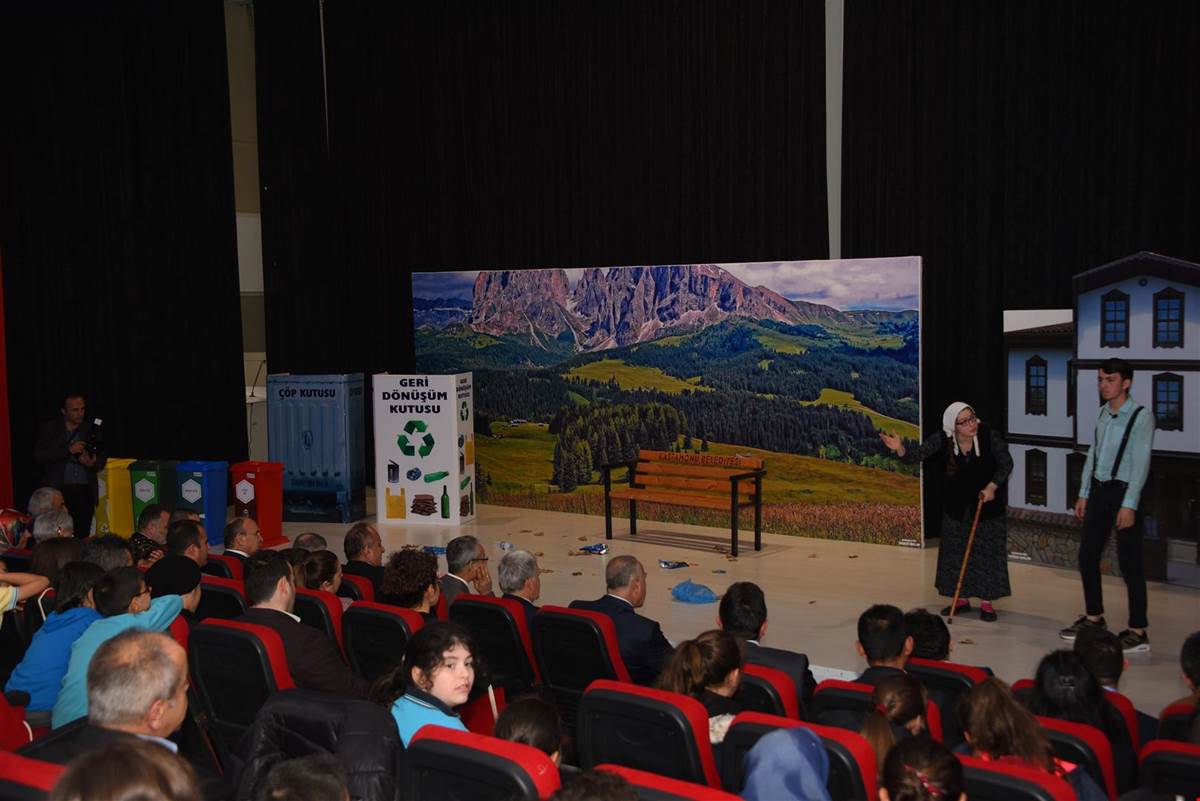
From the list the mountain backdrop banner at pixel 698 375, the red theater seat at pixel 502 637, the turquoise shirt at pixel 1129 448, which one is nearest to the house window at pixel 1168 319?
the turquoise shirt at pixel 1129 448

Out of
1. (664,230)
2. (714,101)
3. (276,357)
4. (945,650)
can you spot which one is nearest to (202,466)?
(276,357)

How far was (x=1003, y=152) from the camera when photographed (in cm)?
884

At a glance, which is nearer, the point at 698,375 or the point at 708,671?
the point at 708,671

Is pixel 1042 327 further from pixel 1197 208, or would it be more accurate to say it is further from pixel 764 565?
pixel 764 565

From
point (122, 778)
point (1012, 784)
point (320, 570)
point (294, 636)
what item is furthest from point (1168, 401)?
point (122, 778)

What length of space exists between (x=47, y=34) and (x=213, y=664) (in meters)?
9.18

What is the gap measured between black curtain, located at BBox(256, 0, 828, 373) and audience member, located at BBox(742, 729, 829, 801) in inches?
304

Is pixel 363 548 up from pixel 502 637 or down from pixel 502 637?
up

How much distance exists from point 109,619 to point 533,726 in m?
1.83

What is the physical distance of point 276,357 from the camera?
42.9 feet

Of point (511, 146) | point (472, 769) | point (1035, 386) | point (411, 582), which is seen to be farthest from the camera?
point (511, 146)

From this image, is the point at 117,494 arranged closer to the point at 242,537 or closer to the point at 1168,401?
the point at 242,537

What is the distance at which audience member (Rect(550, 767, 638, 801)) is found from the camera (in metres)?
2.17

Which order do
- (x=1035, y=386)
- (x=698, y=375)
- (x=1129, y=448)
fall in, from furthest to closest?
1. (x=698, y=375)
2. (x=1035, y=386)
3. (x=1129, y=448)
